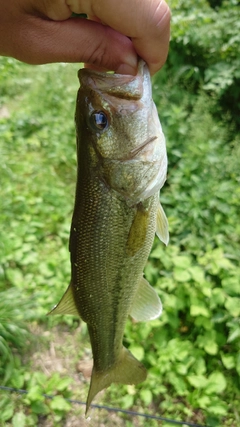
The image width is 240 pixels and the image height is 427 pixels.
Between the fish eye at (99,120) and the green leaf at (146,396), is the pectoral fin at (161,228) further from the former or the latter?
the green leaf at (146,396)

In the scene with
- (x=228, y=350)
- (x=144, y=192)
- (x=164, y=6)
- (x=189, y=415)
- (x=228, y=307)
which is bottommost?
(x=189, y=415)

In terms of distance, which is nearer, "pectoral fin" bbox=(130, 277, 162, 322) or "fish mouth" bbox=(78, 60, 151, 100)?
"fish mouth" bbox=(78, 60, 151, 100)

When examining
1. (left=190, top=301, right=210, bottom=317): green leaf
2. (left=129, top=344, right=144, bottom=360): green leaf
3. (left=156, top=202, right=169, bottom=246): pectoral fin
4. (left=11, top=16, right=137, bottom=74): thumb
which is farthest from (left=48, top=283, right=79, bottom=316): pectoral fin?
(left=190, top=301, right=210, bottom=317): green leaf

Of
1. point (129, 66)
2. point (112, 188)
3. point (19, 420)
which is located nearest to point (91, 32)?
point (129, 66)

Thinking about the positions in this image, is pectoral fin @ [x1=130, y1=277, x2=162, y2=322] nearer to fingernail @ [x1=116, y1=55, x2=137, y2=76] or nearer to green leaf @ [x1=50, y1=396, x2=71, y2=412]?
fingernail @ [x1=116, y1=55, x2=137, y2=76]

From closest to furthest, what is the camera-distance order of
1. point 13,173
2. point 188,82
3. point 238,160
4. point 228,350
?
point 228,350 < point 238,160 < point 13,173 < point 188,82

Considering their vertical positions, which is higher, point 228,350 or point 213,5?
point 213,5

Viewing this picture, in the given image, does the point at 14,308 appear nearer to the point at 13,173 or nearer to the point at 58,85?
the point at 13,173

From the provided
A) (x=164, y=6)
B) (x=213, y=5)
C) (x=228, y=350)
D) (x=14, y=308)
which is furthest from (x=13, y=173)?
(x=213, y=5)
